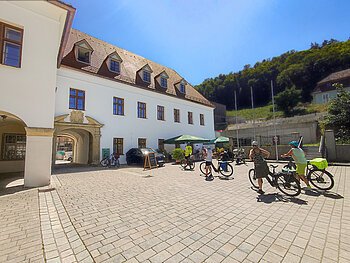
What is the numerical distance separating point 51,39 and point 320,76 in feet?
236

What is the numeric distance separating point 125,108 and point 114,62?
513 centimetres

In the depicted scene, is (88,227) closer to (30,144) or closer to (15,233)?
(15,233)

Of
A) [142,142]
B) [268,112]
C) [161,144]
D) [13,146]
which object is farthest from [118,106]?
[268,112]

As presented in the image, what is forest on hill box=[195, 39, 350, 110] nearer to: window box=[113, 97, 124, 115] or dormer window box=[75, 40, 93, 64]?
window box=[113, 97, 124, 115]

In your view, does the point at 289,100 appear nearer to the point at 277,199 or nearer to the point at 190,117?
the point at 190,117

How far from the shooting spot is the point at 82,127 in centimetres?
1491

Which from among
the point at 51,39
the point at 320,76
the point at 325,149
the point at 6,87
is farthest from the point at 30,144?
the point at 320,76

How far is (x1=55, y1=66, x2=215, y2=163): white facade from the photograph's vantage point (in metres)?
14.7

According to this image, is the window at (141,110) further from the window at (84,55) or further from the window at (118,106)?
the window at (84,55)

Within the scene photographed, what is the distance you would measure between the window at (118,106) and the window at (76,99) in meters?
2.82

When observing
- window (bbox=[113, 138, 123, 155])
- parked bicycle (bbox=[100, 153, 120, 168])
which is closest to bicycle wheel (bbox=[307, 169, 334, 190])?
parked bicycle (bbox=[100, 153, 120, 168])

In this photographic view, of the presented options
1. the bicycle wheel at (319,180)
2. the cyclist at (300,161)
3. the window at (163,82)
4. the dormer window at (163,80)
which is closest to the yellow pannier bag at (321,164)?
the bicycle wheel at (319,180)

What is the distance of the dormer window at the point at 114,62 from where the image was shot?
18686 millimetres

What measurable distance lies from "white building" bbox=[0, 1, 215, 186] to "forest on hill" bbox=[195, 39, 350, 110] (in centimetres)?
3978
